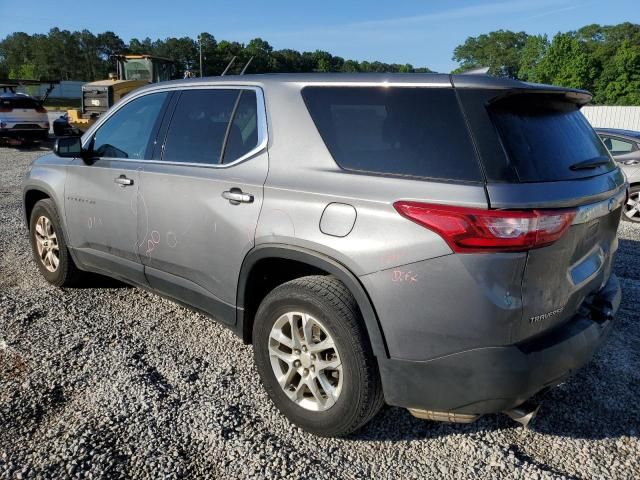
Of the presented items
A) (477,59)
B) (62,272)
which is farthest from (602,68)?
(62,272)

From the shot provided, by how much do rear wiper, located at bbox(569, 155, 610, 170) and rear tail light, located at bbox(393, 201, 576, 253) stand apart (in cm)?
41

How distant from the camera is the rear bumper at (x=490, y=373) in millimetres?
2201

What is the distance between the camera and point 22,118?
17.5m

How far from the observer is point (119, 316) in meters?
4.18

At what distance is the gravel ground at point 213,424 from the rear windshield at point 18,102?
1623 centimetres

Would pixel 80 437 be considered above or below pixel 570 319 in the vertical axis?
below

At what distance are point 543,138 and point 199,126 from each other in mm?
2045

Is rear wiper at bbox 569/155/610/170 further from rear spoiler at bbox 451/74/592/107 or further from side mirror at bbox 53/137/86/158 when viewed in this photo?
side mirror at bbox 53/137/86/158

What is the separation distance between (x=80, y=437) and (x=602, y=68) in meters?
89.0

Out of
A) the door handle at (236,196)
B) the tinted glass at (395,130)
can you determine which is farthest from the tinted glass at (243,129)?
the tinted glass at (395,130)

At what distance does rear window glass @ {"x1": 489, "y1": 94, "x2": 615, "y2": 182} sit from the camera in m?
2.24

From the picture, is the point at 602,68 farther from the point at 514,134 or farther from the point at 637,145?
the point at 514,134

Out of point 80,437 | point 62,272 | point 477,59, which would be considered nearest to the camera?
point 80,437

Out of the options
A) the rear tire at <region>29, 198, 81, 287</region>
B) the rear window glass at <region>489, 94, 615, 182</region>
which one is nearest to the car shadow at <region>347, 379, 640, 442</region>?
the rear window glass at <region>489, 94, 615, 182</region>
